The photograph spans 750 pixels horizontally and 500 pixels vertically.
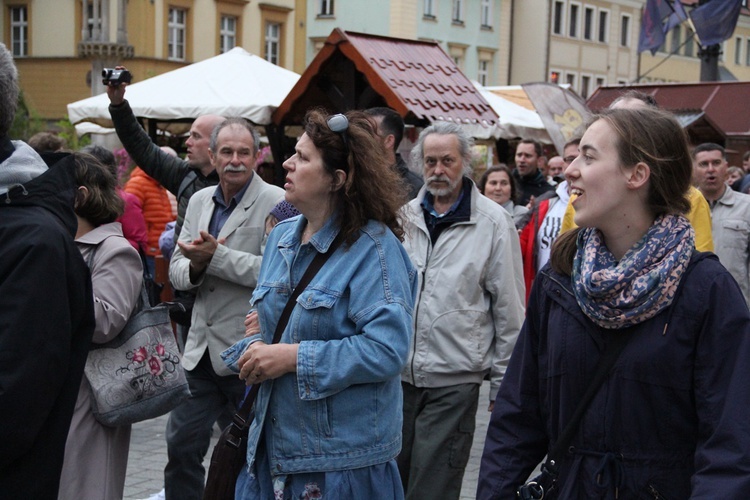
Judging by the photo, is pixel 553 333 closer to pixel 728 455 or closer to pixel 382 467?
pixel 728 455

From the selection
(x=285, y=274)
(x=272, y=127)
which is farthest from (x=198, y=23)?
(x=285, y=274)

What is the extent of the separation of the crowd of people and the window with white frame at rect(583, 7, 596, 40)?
5449 centimetres

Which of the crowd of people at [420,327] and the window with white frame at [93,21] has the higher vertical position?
the window with white frame at [93,21]

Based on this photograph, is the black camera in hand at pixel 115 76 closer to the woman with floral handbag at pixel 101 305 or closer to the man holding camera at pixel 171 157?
the man holding camera at pixel 171 157

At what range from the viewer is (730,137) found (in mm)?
16328

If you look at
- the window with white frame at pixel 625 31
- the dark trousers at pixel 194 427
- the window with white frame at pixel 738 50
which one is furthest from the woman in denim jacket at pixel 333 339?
the window with white frame at pixel 738 50

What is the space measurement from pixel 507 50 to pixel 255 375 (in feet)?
175

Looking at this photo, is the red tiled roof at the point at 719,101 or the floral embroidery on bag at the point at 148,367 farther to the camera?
the red tiled roof at the point at 719,101

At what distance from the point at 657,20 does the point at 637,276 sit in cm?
1734

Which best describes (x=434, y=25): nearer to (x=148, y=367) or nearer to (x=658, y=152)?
(x=148, y=367)

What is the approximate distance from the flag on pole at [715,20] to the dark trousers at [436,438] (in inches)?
509

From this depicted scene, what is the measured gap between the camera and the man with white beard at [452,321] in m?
5.08

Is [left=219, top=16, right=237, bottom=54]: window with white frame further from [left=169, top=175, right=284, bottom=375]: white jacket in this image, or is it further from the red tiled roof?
[left=169, top=175, right=284, bottom=375]: white jacket

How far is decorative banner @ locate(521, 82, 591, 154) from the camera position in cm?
899
